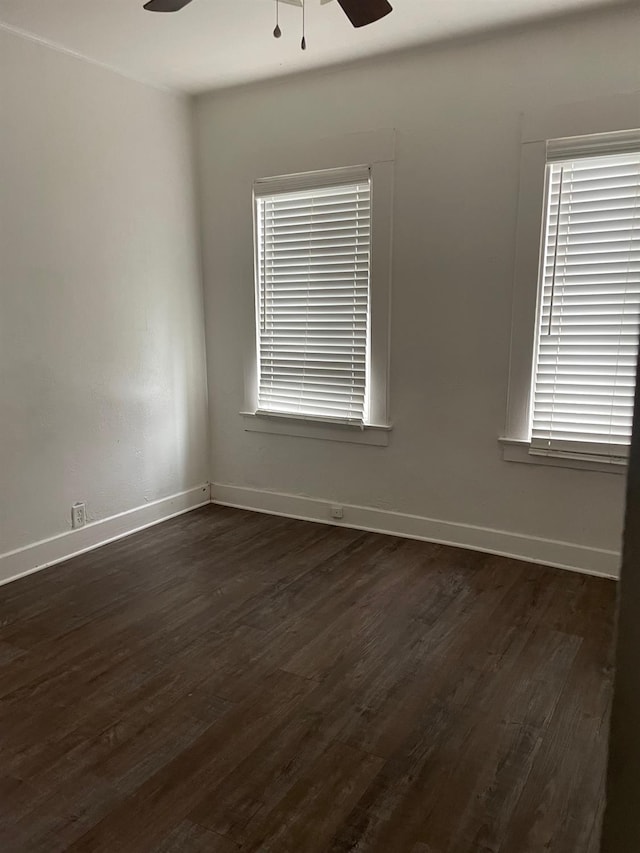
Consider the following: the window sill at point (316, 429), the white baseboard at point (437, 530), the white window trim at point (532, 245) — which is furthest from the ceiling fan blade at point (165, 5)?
the white baseboard at point (437, 530)

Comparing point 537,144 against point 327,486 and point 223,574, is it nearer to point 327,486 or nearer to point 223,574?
point 327,486

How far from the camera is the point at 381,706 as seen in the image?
7.50ft

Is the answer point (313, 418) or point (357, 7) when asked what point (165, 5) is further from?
point (313, 418)

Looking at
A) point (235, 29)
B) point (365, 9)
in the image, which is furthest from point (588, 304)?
point (235, 29)

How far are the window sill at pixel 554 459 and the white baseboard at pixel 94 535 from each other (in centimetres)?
222

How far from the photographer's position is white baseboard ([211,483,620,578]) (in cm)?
338

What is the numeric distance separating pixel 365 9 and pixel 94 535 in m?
3.05

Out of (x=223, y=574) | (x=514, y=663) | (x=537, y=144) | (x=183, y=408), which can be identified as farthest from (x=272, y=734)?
(x=537, y=144)

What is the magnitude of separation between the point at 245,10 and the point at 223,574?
2.79 m

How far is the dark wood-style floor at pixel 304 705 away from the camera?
5.81 ft

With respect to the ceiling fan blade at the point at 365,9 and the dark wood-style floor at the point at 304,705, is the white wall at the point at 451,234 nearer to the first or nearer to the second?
the dark wood-style floor at the point at 304,705

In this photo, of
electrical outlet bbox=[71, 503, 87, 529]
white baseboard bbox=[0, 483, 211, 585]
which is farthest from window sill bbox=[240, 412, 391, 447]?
electrical outlet bbox=[71, 503, 87, 529]

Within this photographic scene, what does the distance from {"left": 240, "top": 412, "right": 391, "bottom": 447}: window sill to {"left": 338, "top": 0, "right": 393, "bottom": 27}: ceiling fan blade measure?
216cm

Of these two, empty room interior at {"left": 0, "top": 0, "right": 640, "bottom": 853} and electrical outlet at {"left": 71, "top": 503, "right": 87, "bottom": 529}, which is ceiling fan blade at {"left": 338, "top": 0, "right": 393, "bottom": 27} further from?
electrical outlet at {"left": 71, "top": 503, "right": 87, "bottom": 529}
